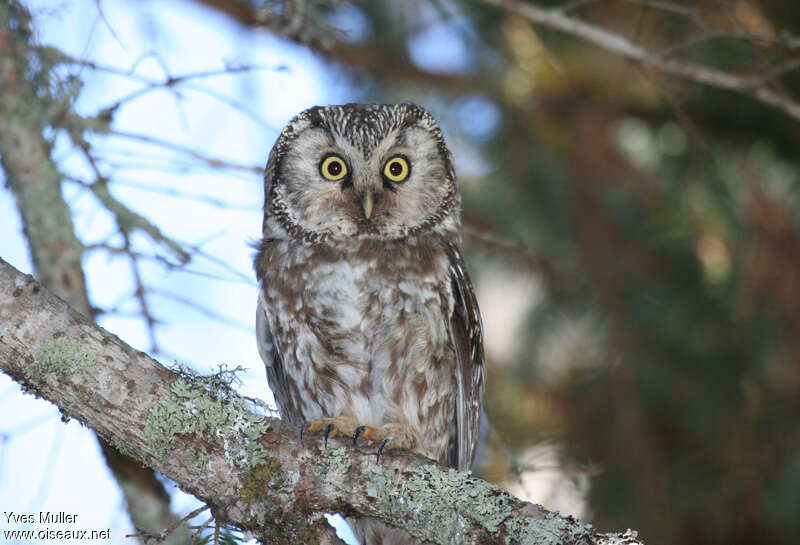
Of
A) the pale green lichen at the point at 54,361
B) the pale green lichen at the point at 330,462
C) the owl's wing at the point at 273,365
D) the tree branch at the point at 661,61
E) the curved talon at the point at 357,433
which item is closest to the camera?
the pale green lichen at the point at 54,361

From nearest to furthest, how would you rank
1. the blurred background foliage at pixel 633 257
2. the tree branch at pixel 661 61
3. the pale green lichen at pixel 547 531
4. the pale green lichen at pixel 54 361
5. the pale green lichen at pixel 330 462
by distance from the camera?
the pale green lichen at pixel 547 531
the pale green lichen at pixel 54 361
the pale green lichen at pixel 330 462
the tree branch at pixel 661 61
the blurred background foliage at pixel 633 257

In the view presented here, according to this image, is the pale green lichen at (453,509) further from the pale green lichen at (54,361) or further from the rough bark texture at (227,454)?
the pale green lichen at (54,361)

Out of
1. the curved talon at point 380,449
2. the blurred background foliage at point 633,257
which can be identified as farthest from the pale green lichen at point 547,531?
the blurred background foliage at point 633,257

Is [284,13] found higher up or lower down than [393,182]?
higher up

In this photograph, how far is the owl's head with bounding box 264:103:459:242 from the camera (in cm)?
347

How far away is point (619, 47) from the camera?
327 cm

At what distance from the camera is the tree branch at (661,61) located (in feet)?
10.3

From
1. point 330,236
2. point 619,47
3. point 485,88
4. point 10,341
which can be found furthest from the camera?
point 485,88

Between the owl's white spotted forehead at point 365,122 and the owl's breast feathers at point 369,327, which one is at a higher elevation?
the owl's white spotted forehead at point 365,122

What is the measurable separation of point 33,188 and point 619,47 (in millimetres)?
2372

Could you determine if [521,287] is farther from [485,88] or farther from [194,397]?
[194,397]

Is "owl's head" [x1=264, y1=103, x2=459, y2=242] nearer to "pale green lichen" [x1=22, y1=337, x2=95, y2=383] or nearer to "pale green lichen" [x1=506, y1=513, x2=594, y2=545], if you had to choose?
"pale green lichen" [x1=22, y1=337, x2=95, y2=383]

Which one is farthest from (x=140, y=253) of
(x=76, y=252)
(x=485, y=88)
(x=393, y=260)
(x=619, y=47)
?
(x=485, y=88)

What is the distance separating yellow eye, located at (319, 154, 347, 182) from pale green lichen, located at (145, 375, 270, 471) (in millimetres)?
1264
